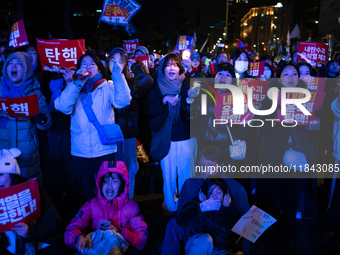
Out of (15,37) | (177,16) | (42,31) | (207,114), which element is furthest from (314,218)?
(177,16)

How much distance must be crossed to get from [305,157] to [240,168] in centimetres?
98

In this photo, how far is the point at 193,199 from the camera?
10.2ft

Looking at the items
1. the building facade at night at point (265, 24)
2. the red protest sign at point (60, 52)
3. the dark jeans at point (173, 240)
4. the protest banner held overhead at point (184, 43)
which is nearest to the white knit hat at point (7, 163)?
the dark jeans at point (173, 240)

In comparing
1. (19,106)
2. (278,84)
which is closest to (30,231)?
(19,106)

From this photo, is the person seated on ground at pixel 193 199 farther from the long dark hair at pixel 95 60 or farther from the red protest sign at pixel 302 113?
the long dark hair at pixel 95 60

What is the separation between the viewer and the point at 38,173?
12.7ft

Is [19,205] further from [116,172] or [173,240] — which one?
[173,240]

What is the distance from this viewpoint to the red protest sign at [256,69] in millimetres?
6430

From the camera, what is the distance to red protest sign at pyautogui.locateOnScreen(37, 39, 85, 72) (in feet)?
13.2

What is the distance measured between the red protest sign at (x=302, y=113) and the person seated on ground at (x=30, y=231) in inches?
106

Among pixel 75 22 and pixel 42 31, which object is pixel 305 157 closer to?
pixel 42 31

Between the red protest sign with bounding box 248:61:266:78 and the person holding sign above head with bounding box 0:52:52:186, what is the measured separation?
13.8 feet

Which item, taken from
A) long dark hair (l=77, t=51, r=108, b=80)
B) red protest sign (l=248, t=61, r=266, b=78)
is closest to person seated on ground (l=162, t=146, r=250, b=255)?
long dark hair (l=77, t=51, r=108, b=80)

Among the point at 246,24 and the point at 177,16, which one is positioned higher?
the point at 246,24
